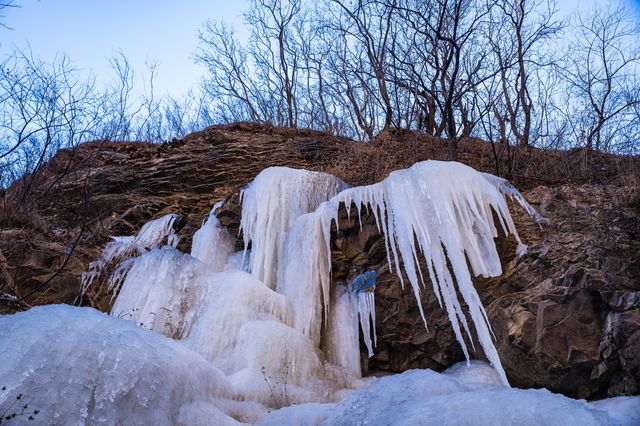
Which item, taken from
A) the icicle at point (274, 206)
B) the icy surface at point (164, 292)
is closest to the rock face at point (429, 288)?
the icicle at point (274, 206)

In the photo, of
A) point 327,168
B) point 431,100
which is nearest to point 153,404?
point 327,168

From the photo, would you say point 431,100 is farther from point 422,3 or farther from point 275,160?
point 275,160

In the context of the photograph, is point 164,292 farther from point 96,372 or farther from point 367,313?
point 96,372

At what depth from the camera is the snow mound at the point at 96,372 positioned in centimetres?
228

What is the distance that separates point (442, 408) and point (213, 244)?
15.3 feet

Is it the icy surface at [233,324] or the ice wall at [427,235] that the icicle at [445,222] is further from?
the icy surface at [233,324]

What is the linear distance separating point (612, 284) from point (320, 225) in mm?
3191

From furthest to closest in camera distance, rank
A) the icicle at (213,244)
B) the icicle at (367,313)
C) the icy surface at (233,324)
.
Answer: the icicle at (213,244)
the icicle at (367,313)
the icy surface at (233,324)

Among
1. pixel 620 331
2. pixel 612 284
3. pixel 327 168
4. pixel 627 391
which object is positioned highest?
pixel 327 168

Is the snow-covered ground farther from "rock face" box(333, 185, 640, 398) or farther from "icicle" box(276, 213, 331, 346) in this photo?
"rock face" box(333, 185, 640, 398)

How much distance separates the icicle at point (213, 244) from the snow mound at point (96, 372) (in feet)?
10.8

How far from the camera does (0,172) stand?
19.4 feet

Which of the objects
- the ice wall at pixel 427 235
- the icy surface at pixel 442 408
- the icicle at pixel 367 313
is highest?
the ice wall at pixel 427 235

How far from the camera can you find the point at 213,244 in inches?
253
